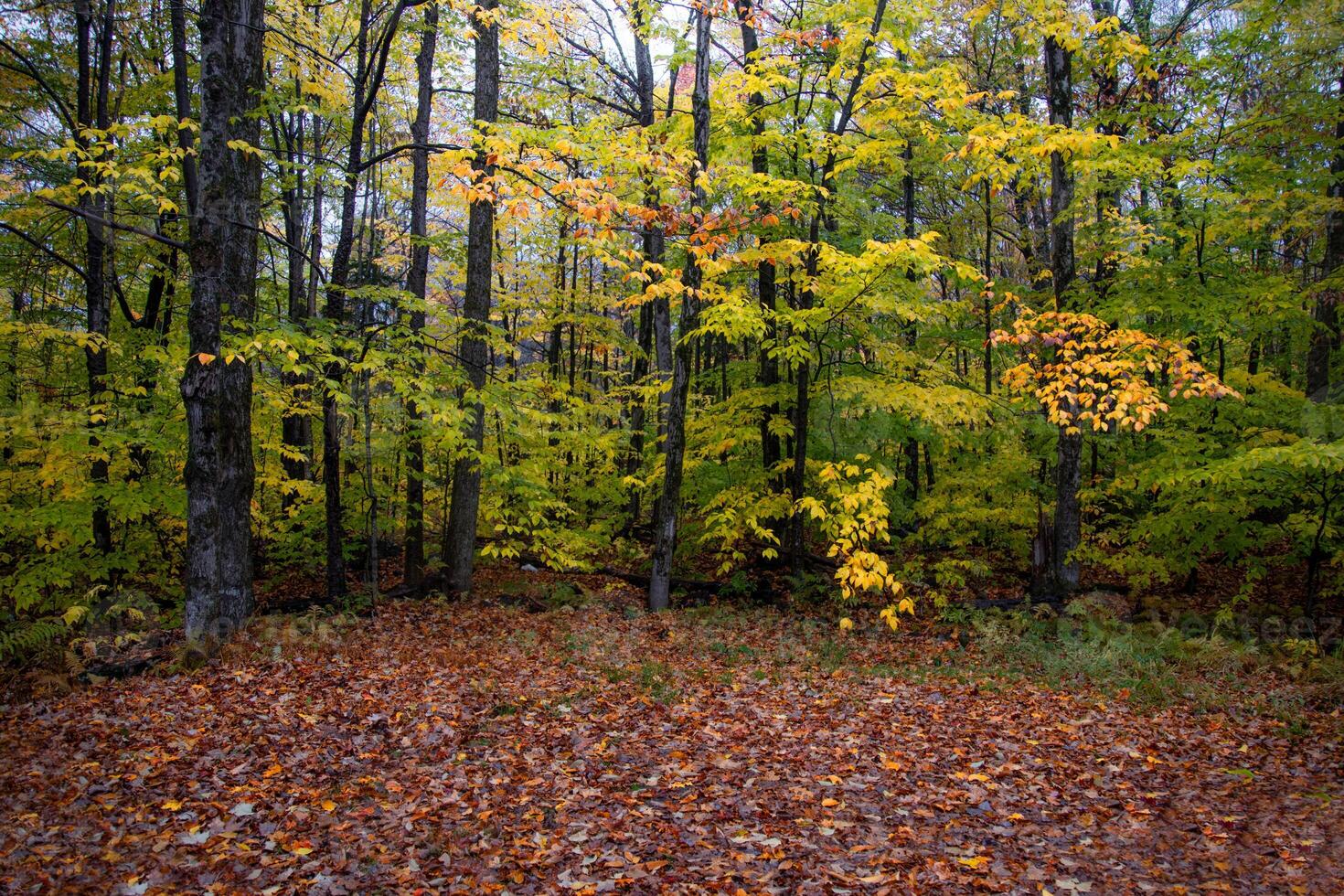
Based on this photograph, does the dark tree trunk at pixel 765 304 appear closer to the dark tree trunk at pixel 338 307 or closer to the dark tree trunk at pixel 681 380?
the dark tree trunk at pixel 681 380

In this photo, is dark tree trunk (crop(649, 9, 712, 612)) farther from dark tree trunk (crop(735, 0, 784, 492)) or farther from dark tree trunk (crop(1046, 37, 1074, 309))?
dark tree trunk (crop(1046, 37, 1074, 309))

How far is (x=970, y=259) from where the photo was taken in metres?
18.5

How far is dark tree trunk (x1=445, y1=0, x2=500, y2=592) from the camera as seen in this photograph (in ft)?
34.6

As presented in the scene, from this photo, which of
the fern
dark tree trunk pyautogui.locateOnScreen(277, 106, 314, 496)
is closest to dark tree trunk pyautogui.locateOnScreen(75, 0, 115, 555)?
dark tree trunk pyautogui.locateOnScreen(277, 106, 314, 496)

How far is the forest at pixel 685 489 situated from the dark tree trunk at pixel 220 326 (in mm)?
45

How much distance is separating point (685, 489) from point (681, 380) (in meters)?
2.59

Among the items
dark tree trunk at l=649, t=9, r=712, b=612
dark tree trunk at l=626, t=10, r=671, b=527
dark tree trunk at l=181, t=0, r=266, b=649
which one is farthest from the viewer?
dark tree trunk at l=649, t=9, r=712, b=612

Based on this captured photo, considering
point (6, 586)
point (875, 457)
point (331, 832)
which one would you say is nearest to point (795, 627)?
point (875, 457)

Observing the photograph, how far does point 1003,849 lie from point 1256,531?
9179 mm

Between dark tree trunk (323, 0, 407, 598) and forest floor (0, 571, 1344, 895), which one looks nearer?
forest floor (0, 571, 1344, 895)

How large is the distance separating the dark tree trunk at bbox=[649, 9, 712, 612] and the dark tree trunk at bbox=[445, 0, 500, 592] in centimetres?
279

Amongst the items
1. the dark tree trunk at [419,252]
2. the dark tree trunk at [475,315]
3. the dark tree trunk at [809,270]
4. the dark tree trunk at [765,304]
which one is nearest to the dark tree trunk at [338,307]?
the dark tree trunk at [419,252]

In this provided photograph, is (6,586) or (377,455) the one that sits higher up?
(377,455)

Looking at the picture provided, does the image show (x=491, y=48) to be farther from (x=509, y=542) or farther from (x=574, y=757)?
(x=574, y=757)
